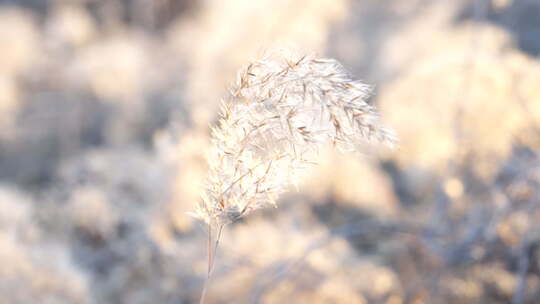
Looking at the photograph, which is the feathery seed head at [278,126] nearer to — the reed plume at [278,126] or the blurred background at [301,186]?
the reed plume at [278,126]

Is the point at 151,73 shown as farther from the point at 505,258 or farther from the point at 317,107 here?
→ the point at 317,107

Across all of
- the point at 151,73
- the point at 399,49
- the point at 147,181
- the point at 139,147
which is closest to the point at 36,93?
the point at 151,73

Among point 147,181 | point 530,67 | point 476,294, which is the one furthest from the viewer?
point 147,181

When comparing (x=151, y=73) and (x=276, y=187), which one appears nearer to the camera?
(x=276, y=187)

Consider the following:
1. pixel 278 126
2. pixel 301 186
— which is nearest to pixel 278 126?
pixel 278 126

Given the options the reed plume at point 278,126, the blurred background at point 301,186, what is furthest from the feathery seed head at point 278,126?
the blurred background at point 301,186

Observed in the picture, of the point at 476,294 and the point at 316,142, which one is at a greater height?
the point at 476,294

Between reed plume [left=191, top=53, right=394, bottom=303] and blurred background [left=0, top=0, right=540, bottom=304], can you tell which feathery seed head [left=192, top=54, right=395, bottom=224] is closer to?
reed plume [left=191, top=53, right=394, bottom=303]
